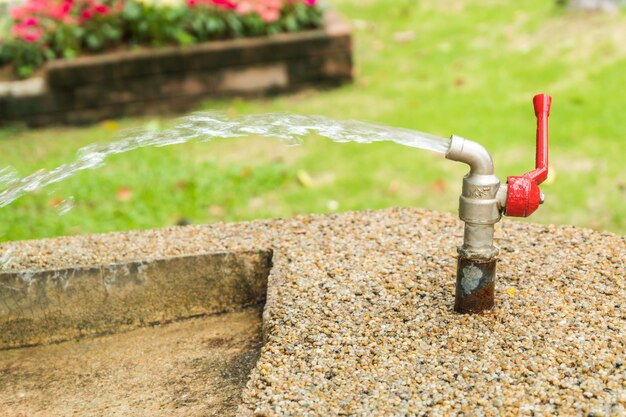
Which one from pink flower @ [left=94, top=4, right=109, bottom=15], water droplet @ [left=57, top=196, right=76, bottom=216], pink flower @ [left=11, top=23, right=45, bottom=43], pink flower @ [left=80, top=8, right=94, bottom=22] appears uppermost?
pink flower @ [left=94, top=4, right=109, bottom=15]

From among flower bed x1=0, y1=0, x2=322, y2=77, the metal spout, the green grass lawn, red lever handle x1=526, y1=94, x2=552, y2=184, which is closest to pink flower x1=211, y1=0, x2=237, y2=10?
flower bed x1=0, y1=0, x2=322, y2=77

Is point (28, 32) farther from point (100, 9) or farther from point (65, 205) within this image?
point (65, 205)

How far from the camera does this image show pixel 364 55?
22.9ft

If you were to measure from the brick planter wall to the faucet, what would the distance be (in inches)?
158

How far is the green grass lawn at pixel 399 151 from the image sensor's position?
4289mm

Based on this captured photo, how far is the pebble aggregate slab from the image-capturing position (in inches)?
67.9

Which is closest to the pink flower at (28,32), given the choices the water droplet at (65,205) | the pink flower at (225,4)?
the pink flower at (225,4)

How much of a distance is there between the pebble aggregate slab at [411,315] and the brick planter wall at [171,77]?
323 cm

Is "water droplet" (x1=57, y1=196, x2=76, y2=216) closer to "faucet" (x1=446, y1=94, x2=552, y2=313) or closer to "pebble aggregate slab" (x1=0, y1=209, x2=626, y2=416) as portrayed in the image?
"pebble aggregate slab" (x1=0, y1=209, x2=626, y2=416)

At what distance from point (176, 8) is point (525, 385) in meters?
4.80

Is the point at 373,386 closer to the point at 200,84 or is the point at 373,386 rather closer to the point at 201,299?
the point at 201,299

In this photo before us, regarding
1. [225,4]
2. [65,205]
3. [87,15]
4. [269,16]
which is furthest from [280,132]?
[87,15]

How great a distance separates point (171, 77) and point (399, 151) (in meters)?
1.85

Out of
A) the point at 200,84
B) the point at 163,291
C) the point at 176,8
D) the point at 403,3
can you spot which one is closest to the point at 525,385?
the point at 163,291
